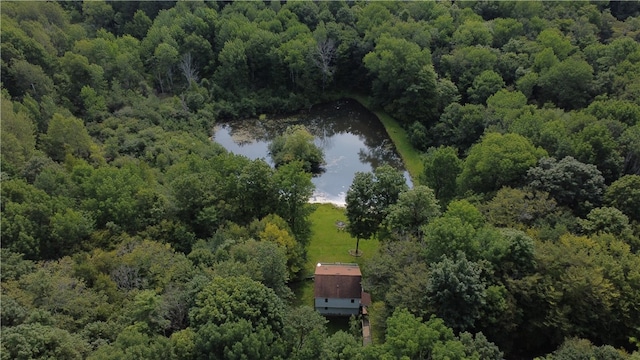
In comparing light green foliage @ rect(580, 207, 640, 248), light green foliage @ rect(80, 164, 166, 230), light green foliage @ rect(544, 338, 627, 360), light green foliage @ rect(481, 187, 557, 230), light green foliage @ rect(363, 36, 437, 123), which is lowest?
light green foliage @ rect(544, 338, 627, 360)

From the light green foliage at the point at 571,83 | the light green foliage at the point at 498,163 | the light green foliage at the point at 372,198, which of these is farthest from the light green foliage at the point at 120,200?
the light green foliage at the point at 571,83

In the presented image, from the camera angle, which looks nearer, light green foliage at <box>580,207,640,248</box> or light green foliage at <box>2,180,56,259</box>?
light green foliage at <box>580,207,640,248</box>

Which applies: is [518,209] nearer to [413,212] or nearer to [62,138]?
[413,212]

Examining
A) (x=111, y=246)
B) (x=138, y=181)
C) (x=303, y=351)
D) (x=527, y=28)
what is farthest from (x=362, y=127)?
(x=303, y=351)

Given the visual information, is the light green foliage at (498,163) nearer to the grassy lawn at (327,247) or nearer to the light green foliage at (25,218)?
the grassy lawn at (327,247)

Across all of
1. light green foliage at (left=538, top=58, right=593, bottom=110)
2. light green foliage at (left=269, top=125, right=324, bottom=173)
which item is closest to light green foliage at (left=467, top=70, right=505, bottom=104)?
light green foliage at (left=538, top=58, right=593, bottom=110)

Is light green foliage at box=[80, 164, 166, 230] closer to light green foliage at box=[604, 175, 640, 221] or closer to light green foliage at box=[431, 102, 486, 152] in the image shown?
light green foliage at box=[431, 102, 486, 152]
